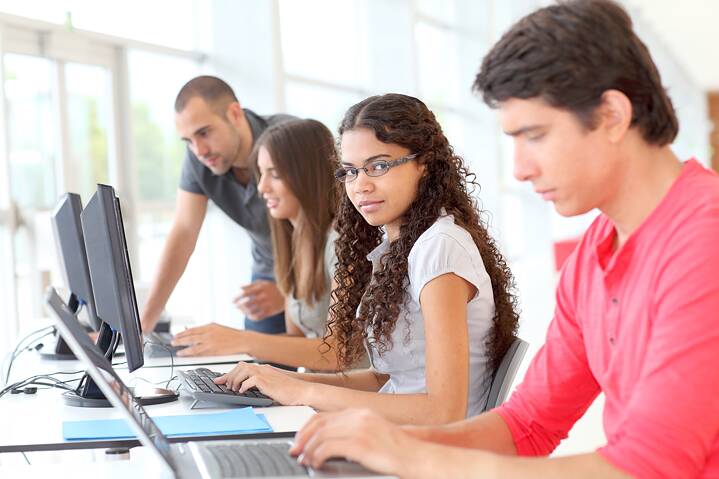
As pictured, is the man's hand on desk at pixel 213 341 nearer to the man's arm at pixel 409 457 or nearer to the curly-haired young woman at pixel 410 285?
the curly-haired young woman at pixel 410 285

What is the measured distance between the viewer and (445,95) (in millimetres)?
8141

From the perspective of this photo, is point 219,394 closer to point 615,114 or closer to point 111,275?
point 111,275

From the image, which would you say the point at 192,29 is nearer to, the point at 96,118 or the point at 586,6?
the point at 96,118

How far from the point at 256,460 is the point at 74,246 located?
90cm

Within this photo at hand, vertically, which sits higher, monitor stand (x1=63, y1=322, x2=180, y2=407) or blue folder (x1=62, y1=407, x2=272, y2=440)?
monitor stand (x1=63, y1=322, x2=180, y2=407)

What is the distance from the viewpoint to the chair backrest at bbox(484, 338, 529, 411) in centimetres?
177

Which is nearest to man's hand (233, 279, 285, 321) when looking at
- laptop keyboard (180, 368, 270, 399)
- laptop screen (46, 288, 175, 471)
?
laptop keyboard (180, 368, 270, 399)

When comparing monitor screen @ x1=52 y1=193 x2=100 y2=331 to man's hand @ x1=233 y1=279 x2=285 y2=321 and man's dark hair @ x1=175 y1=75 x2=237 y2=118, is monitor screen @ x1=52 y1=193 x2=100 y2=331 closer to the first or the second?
man's hand @ x1=233 y1=279 x2=285 y2=321

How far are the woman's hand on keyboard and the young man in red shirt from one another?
561 millimetres

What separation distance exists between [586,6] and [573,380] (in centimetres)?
53

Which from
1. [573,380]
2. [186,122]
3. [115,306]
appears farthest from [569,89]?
[186,122]

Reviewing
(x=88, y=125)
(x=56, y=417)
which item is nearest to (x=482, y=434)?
(x=56, y=417)

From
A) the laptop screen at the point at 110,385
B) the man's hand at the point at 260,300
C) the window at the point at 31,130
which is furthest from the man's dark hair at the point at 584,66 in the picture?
the window at the point at 31,130

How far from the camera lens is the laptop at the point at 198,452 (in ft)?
3.61
